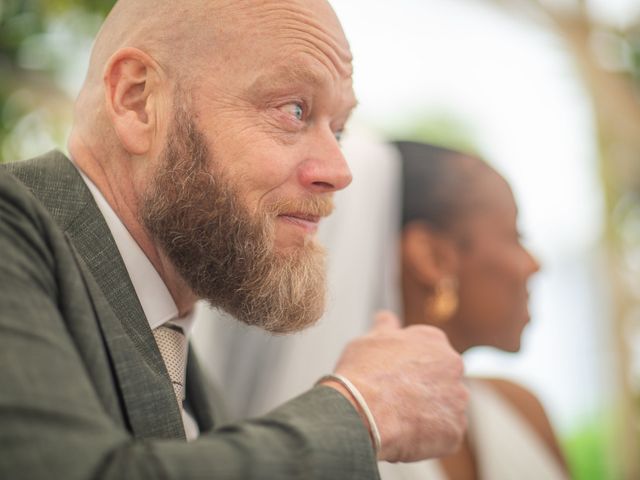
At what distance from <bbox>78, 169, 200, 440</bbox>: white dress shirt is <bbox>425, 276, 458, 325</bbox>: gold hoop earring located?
2.53 ft

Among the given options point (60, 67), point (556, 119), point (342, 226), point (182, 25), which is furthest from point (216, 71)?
point (556, 119)

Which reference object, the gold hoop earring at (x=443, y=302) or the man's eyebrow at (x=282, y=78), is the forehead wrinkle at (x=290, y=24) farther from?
the gold hoop earring at (x=443, y=302)

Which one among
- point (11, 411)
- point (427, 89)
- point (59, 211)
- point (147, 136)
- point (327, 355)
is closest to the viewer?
point (11, 411)

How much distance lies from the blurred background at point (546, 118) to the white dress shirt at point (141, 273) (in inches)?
49.6

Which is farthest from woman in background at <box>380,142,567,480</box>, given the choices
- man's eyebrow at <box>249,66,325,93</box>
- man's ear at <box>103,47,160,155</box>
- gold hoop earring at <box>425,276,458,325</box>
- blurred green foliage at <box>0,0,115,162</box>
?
blurred green foliage at <box>0,0,115,162</box>

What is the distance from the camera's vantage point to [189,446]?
653 millimetres

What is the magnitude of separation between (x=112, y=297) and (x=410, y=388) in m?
0.38

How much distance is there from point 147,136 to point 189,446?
482 mm

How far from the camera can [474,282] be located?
1611 millimetres

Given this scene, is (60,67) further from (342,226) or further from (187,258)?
(187,258)

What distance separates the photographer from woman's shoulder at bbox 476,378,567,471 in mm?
1773

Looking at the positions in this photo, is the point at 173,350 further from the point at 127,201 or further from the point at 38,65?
the point at 38,65

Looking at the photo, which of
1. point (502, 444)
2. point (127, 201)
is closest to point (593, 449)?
point (502, 444)

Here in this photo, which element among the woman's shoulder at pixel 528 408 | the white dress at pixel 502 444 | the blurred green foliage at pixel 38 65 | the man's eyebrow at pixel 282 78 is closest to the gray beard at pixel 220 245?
the man's eyebrow at pixel 282 78
